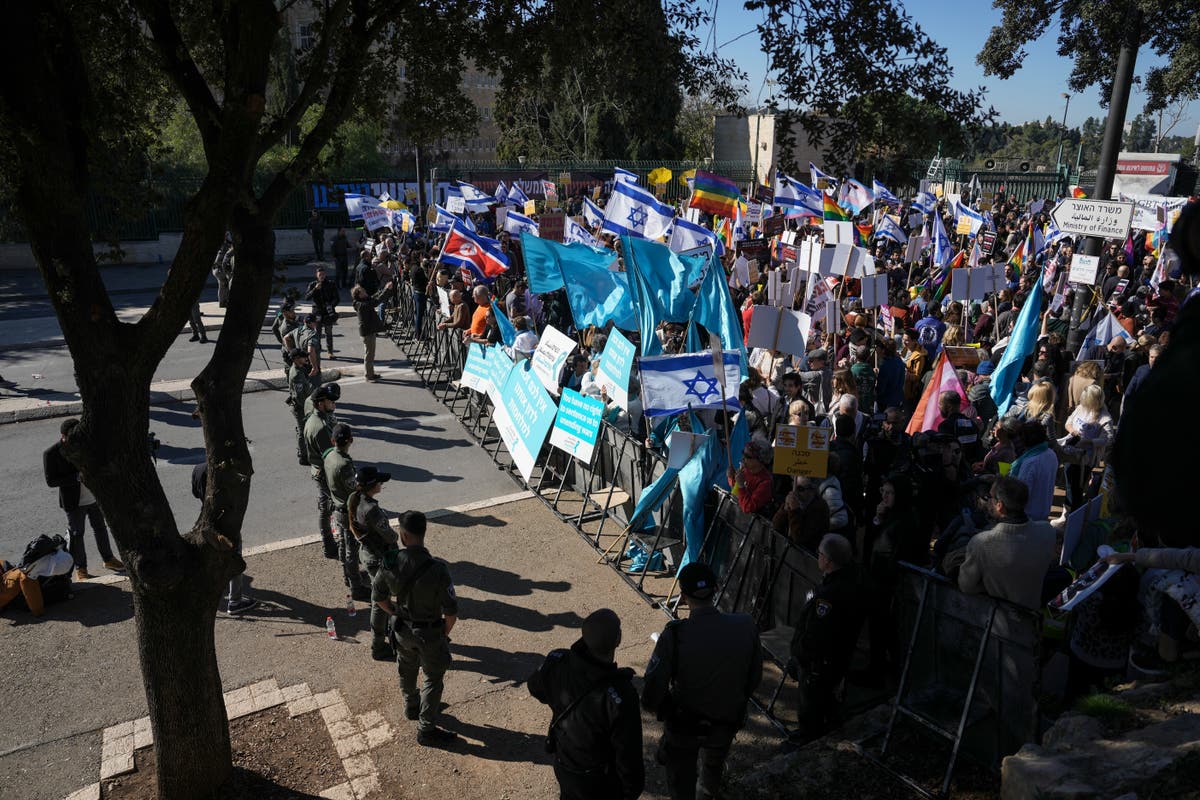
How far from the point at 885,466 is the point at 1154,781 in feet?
14.1

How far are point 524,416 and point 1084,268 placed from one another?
8.88 meters

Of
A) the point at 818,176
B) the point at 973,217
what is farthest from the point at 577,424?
the point at 973,217

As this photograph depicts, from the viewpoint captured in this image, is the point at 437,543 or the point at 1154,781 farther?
the point at 437,543

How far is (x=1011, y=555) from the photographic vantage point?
5.26 meters

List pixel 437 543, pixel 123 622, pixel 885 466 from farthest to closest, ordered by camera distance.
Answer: pixel 437 543
pixel 885 466
pixel 123 622

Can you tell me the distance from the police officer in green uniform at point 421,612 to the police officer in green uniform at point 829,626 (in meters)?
2.41

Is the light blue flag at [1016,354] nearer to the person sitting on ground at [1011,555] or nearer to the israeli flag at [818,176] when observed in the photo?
the israeli flag at [818,176]

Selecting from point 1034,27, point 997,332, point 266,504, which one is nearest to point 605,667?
point 266,504

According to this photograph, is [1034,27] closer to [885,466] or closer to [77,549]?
[885,466]

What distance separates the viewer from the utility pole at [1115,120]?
10906mm

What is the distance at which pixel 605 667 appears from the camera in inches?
167

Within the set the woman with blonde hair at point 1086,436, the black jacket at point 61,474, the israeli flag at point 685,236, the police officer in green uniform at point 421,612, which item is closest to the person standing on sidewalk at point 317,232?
the israeli flag at point 685,236

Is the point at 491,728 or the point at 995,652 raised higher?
the point at 995,652

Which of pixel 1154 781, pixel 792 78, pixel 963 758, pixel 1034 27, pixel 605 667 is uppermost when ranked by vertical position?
pixel 1034 27
